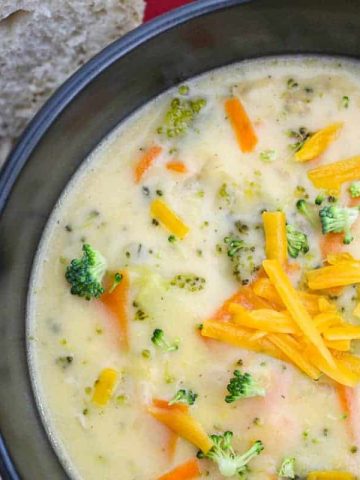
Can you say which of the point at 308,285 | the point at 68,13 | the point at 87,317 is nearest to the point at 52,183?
the point at 87,317

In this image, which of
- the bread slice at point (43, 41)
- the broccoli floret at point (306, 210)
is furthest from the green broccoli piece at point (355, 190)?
the bread slice at point (43, 41)

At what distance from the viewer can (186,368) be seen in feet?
9.04

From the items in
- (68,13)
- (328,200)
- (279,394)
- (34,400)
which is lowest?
(279,394)

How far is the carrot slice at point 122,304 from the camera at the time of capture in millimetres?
2789

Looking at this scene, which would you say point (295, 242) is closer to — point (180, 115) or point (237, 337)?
point (237, 337)

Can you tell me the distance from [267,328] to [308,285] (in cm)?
23

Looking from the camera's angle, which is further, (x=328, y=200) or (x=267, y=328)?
(x=328, y=200)

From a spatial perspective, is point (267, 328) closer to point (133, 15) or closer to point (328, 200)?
point (328, 200)

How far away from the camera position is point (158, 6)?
356cm

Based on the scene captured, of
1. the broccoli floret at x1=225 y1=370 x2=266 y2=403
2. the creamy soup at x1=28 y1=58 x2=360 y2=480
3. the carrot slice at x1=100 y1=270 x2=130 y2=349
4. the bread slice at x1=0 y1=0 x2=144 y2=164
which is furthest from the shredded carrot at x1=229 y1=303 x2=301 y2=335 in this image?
the bread slice at x1=0 y1=0 x2=144 y2=164

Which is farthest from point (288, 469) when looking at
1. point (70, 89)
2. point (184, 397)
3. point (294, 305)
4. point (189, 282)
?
point (70, 89)

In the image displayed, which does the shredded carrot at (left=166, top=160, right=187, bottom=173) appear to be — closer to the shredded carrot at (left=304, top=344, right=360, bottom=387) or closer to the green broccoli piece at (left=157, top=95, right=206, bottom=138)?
the green broccoli piece at (left=157, top=95, right=206, bottom=138)

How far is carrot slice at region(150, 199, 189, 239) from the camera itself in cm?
281

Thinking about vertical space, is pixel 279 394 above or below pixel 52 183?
below
